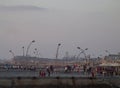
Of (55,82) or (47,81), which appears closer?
(47,81)

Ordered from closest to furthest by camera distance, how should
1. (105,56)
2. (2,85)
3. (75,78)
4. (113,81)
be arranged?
(2,85), (75,78), (113,81), (105,56)

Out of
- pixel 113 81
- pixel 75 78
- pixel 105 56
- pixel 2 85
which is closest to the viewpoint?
pixel 2 85

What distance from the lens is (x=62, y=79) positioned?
4153 cm

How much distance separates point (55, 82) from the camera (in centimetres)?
4119

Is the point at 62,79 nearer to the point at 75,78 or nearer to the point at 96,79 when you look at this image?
the point at 75,78

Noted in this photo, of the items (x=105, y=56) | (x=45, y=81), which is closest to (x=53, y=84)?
(x=45, y=81)

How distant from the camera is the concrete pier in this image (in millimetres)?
39375

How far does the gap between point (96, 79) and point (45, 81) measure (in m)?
6.75

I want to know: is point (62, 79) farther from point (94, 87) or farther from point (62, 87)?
point (94, 87)

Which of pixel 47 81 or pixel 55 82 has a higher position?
pixel 47 81

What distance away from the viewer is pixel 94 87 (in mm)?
42625

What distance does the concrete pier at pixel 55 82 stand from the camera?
39.4 metres

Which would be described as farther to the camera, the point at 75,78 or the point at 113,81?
the point at 113,81

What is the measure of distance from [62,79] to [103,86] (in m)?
5.22
